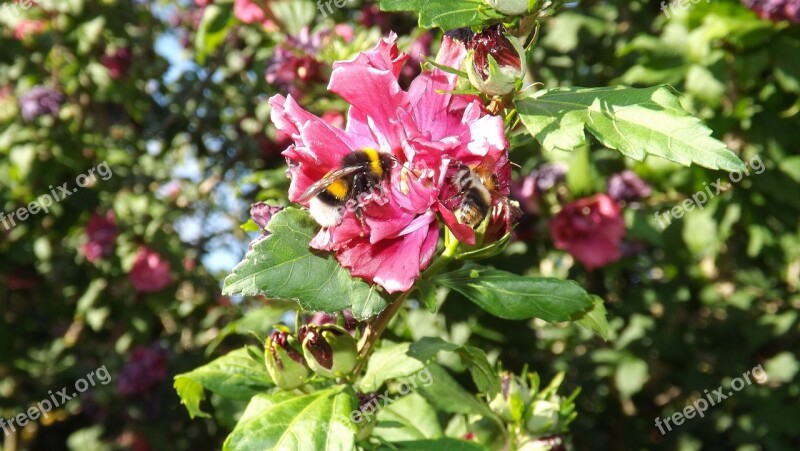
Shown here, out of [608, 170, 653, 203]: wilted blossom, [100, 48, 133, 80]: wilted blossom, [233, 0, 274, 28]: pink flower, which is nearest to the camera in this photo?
[608, 170, 653, 203]: wilted blossom

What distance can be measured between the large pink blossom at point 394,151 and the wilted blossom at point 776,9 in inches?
68.1

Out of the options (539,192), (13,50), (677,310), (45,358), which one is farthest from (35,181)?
(677,310)

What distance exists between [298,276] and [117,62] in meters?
2.96

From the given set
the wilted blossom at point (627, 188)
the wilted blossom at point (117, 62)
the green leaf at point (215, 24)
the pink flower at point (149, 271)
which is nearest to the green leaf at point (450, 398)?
the wilted blossom at point (627, 188)

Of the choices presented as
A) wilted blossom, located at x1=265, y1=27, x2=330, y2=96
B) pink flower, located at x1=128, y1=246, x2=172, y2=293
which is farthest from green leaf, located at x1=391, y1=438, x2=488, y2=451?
pink flower, located at x1=128, y1=246, x2=172, y2=293

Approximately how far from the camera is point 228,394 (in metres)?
1.20

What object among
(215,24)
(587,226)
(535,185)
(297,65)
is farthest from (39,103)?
(587,226)

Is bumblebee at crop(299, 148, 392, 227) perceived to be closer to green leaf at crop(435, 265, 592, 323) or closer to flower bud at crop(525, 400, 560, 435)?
green leaf at crop(435, 265, 592, 323)

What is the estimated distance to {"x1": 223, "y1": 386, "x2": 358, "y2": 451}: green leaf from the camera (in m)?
0.92

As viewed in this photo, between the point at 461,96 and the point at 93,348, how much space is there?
3245 mm

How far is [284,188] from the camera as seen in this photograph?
1.80 meters

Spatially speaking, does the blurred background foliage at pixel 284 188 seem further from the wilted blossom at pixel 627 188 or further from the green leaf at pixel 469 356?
the green leaf at pixel 469 356

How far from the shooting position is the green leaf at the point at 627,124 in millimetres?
840

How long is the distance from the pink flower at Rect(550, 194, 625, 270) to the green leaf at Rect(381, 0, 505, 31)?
129cm
